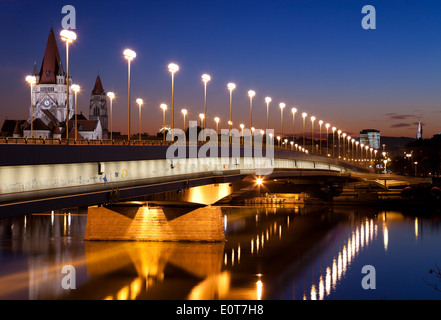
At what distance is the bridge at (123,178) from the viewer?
2445 cm

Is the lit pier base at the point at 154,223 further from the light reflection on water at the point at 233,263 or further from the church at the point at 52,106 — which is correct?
the church at the point at 52,106

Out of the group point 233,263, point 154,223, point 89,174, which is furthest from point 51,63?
point 89,174

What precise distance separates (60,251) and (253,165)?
1849 cm

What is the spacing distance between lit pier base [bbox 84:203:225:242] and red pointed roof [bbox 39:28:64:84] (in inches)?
4699

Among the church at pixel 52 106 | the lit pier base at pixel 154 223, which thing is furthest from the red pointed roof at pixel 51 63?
the lit pier base at pixel 154 223

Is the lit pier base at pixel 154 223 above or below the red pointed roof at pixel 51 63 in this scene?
below

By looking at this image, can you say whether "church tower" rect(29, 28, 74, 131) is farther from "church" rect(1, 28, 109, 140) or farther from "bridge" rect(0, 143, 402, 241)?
"bridge" rect(0, 143, 402, 241)

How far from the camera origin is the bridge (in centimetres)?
2445

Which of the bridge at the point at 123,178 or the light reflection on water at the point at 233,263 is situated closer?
the bridge at the point at 123,178

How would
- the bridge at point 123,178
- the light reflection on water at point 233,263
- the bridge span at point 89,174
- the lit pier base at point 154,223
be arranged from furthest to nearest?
the lit pier base at point 154,223
the light reflection on water at point 233,263
the bridge at point 123,178
the bridge span at point 89,174

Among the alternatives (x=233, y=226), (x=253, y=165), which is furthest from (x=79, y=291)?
(x=233, y=226)

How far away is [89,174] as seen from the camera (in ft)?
97.9

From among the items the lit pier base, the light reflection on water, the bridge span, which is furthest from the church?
the bridge span


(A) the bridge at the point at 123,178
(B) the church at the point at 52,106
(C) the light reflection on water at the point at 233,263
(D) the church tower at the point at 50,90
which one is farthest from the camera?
(D) the church tower at the point at 50,90
